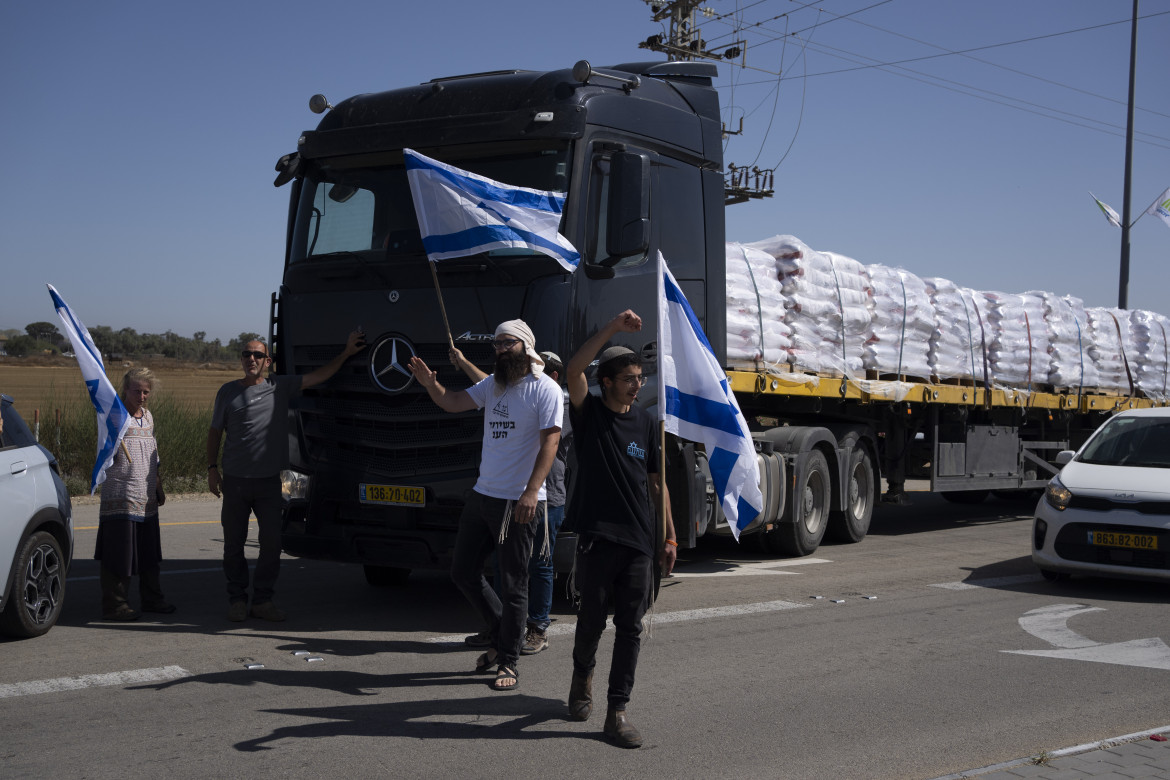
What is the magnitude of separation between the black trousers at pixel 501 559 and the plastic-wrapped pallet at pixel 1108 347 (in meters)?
12.7

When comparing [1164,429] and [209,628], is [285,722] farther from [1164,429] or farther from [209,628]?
[1164,429]

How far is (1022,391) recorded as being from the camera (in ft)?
48.7

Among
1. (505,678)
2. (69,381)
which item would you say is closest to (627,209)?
(505,678)

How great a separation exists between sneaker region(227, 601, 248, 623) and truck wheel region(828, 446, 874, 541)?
6.97m

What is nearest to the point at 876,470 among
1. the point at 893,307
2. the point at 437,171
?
the point at 893,307

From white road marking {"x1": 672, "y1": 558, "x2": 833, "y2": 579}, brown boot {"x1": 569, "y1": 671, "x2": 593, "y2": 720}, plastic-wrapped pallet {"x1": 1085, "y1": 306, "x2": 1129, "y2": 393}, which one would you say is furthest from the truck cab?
plastic-wrapped pallet {"x1": 1085, "y1": 306, "x2": 1129, "y2": 393}

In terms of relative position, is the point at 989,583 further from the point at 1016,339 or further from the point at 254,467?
the point at 254,467

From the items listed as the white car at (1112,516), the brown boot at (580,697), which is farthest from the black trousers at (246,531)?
the white car at (1112,516)

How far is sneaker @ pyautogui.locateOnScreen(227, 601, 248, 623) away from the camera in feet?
24.2

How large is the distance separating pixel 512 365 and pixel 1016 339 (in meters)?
10.7

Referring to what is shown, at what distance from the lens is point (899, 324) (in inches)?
495

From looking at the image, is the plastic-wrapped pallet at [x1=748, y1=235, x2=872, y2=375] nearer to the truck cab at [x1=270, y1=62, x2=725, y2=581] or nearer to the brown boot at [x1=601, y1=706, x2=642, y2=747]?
the truck cab at [x1=270, y1=62, x2=725, y2=581]

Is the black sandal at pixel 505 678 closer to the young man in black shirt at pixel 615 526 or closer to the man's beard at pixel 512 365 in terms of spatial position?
the young man in black shirt at pixel 615 526

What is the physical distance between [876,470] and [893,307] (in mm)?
1958
